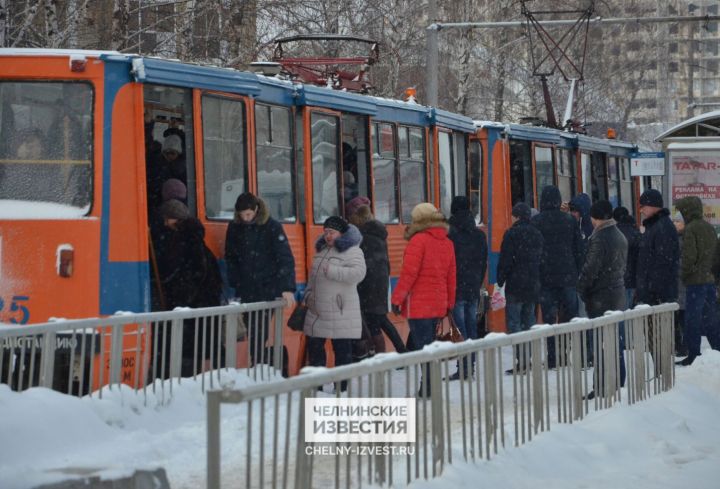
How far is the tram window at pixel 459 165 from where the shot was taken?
57.9ft

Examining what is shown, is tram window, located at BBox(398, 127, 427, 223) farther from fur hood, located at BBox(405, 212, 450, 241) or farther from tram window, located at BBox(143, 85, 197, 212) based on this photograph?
tram window, located at BBox(143, 85, 197, 212)

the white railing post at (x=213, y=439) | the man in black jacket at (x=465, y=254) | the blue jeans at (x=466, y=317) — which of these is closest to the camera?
the white railing post at (x=213, y=439)

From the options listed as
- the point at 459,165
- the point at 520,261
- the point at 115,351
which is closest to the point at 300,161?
the point at 520,261

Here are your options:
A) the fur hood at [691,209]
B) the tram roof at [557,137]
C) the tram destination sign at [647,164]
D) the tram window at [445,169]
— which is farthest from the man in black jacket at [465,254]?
the tram destination sign at [647,164]

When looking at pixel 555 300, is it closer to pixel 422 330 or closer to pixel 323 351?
pixel 422 330

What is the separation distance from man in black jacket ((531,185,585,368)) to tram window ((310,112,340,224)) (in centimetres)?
244

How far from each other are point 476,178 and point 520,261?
4.85m

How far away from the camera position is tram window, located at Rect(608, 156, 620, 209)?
24625 mm

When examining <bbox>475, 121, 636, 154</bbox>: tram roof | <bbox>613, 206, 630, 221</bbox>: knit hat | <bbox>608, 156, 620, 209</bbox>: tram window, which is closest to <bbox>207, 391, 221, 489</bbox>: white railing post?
<bbox>613, 206, 630, 221</bbox>: knit hat

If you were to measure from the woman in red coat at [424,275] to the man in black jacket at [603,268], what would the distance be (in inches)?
53.8

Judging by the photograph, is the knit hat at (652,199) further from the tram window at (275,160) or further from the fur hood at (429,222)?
the tram window at (275,160)

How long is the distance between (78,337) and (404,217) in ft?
23.5

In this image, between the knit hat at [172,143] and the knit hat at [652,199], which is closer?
the knit hat at [172,143]

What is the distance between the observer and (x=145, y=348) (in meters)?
9.42
